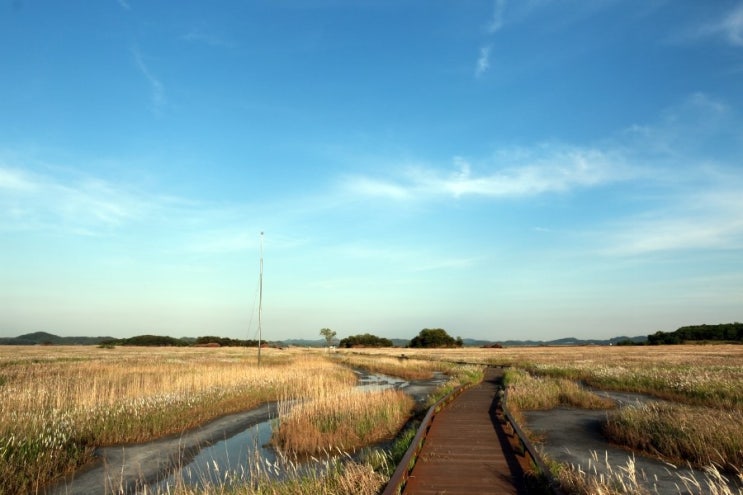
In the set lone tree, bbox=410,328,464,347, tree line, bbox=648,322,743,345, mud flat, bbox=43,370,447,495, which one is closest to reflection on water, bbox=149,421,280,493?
mud flat, bbox=43,370,447,495

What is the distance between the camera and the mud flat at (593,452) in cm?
917

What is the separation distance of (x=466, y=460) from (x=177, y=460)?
26.1ft

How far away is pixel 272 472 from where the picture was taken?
1081cm

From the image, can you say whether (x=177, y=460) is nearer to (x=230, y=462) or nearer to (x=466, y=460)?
(x=230, y=462)

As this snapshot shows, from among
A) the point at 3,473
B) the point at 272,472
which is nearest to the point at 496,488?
the point at 272,472

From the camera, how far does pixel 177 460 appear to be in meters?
12.2

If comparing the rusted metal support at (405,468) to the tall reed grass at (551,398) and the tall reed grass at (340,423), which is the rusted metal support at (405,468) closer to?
the tall reed grass at (340,423)

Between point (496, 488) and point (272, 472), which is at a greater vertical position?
point (496, 488)

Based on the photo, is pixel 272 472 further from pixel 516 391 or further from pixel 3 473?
pixel 516 391

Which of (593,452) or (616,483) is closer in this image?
(616,483)

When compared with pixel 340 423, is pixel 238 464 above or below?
below

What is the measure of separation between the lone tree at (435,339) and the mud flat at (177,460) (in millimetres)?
110523

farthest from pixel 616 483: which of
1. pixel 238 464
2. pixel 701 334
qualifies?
pixel 701 334

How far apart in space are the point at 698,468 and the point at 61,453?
1554 centimetres
